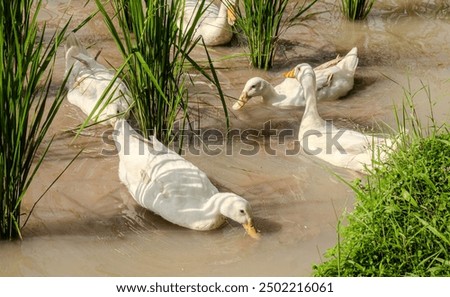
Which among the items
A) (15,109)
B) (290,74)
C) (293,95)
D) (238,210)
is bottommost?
(238,210)

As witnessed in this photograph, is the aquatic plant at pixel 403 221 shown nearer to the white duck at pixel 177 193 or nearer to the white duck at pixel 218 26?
the white duck at pixel 177 193

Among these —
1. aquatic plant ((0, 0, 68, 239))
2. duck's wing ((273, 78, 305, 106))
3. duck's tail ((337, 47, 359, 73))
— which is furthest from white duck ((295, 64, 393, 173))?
aquatic plant ((0, 0, 68, 239))

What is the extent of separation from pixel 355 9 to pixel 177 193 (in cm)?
336

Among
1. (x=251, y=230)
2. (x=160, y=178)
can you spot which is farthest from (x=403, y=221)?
(x=160, y=178)

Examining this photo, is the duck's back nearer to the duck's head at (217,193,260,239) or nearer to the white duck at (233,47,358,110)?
the duck's head at (217,193,260,239)

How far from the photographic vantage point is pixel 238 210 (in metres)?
4.79

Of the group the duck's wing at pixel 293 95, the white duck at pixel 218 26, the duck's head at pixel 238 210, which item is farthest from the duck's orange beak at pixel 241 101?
the duck's head at pixel 238 210

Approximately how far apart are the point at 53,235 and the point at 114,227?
1.10ft

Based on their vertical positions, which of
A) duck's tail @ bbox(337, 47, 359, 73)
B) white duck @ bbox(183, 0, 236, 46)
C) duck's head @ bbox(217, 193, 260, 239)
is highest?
white duck @ bbox(183, 0, 236, 46)

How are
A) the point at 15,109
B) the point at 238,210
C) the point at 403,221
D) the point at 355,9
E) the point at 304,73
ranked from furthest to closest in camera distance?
1. the point at 355,9
2. the point at 304,73
3. the point at 238,210
4. the point at 15,109
5. the point at 403,221

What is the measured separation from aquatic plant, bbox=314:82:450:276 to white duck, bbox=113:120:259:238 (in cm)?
72

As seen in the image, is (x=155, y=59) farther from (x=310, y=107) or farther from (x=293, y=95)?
(x=293, y=95)

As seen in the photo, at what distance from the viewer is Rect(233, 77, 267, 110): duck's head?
6094mm

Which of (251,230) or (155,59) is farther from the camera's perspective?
(155,59)
